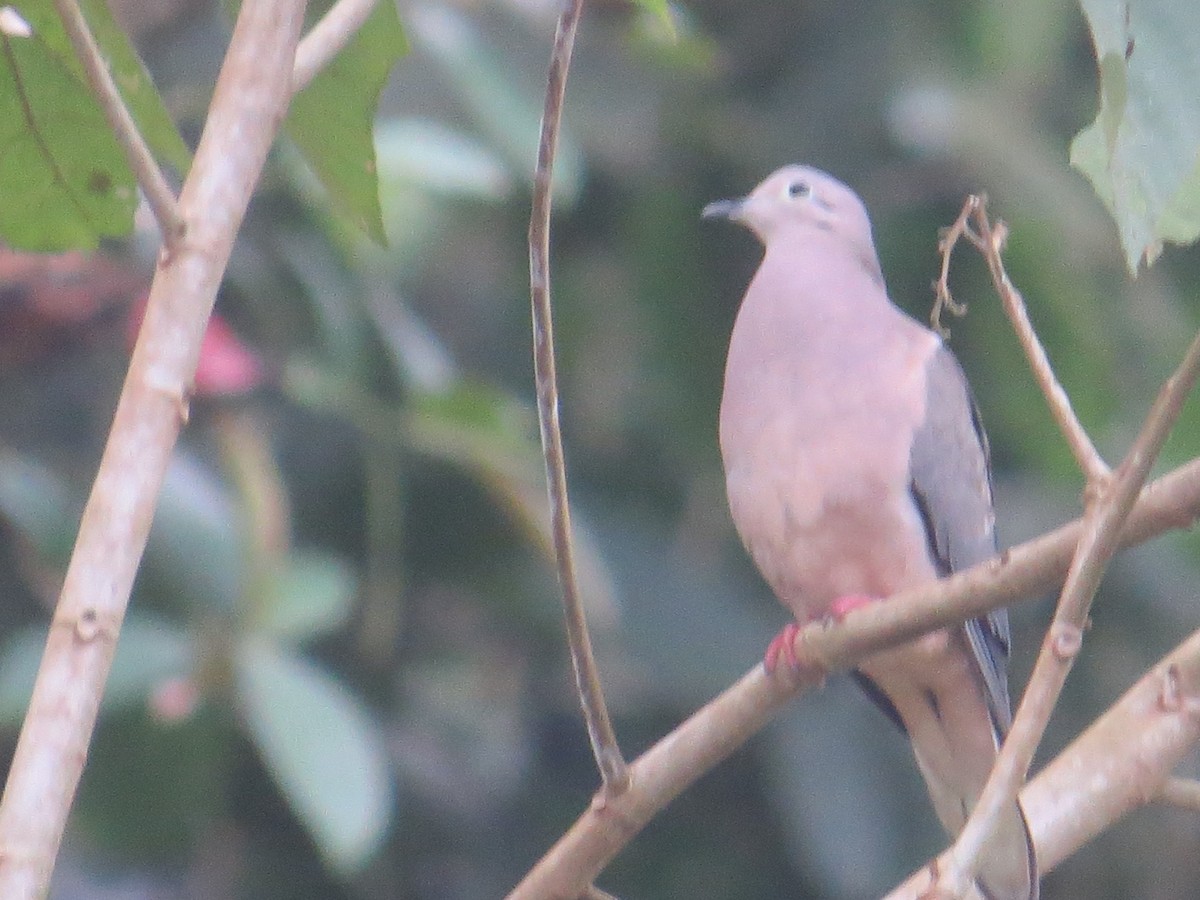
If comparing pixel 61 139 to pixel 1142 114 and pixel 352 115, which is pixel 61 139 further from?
pixel 1142 114

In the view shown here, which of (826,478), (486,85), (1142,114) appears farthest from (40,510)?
(1142,114)

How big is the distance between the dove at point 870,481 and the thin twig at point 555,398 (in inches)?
25.5

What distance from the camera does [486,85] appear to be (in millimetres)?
3820

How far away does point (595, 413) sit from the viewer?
15.4 ft

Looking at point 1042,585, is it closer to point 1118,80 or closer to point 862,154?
point 1118,80

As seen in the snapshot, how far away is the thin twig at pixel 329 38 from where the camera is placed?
1481 millimetres

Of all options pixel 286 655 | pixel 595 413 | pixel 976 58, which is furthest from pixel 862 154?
pixel 286 655

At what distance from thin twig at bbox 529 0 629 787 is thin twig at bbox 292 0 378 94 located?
0.54 feet

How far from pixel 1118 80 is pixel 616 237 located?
12.3 feet

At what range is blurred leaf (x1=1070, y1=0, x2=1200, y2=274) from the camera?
3.57ft

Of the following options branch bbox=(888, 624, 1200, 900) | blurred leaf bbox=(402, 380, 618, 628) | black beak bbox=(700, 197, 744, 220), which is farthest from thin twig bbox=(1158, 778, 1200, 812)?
blurred leaf bbox=(402, 380, 618, 628)

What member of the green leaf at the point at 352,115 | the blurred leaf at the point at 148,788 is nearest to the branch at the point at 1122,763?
the green leaf at the point at 352,115

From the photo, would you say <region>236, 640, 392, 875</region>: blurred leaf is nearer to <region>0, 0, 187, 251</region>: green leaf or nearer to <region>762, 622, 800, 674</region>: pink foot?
<region>762, 622, 800, 674</region>: pink foot

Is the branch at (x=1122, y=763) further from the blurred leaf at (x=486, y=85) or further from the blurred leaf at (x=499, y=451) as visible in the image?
the blurred leaf at (x=486, y=85)
